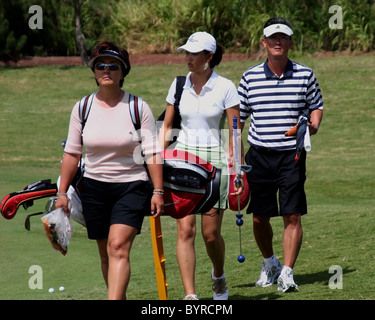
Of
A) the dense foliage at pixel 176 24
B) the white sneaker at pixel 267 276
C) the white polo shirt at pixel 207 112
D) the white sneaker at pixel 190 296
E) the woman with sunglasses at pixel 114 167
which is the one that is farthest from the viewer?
the dense foliage at pixel 176 24

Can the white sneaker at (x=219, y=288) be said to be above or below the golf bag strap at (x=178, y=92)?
below

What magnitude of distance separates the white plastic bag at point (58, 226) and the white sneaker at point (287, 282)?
1.95 metres

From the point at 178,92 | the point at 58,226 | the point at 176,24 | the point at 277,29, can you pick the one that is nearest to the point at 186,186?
the point at 58,226

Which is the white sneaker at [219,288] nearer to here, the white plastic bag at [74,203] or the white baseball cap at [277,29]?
the white plastic bag at [74,203]

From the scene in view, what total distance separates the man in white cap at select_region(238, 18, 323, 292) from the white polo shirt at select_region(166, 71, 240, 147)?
0.60 m

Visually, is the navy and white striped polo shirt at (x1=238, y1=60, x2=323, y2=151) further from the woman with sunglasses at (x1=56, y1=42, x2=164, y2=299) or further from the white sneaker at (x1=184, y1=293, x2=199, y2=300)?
the woman with sunglasses at (x1=56, y1=42, x2=164, y2=299)

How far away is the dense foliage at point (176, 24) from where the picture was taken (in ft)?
98.5

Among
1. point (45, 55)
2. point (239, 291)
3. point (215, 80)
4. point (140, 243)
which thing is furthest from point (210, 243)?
point (45, 55)

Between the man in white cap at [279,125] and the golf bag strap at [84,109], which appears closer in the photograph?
the golf bag strap at [84,109]

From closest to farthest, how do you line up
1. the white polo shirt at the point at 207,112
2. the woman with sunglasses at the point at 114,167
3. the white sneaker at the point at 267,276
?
the woman with sunglasses at the point at 114,167, the white polo shirt at the point at 207,112, the white sneaker at the point at 267,276

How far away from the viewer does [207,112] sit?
7.23 m

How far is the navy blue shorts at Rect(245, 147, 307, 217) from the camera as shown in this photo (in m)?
7.90

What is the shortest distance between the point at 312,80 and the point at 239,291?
1.85 metres

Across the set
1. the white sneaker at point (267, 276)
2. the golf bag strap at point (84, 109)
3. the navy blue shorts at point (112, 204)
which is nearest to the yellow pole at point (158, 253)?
the navy blue shorts at point (112, 204)
